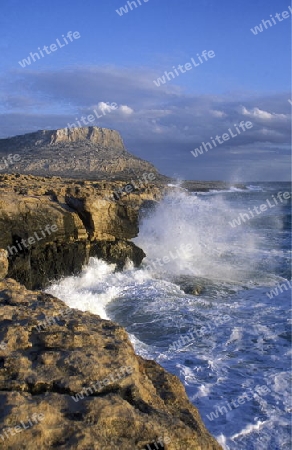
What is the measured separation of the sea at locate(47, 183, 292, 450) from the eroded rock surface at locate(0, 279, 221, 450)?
8.19 ft

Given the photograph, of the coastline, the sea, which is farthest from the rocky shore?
the sea

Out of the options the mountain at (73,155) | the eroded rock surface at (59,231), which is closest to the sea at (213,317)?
the eroded rock surface at (59,231)

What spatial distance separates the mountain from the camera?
85.5 meters

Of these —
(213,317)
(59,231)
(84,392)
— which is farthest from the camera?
(59,231)

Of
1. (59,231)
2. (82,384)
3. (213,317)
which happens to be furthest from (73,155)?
(82,384)

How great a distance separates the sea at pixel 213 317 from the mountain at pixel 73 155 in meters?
60.3

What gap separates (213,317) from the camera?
10.2 metres

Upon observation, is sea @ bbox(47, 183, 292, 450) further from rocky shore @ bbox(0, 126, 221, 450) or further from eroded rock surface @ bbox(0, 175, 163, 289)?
rocky shore @ bbox(0, 126, 221, 450)

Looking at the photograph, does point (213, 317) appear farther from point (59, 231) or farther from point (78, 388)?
point (78, 388)

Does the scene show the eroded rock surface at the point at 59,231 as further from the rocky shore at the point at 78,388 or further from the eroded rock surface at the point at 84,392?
the eroded rock surface at the point at 84,392

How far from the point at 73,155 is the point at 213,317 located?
3856 inches

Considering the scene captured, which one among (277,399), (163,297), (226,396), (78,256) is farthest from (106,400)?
(78,256)

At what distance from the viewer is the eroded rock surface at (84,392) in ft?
8.69

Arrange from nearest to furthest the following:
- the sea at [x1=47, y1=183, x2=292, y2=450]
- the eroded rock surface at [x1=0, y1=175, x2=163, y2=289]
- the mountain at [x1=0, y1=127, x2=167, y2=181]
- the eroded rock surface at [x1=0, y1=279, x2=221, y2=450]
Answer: the eroded rock surface at [x1=0, y1=279, x2=221, y2=450]
the sea at [x1=47, y1=183, x2=292, y2=450]
the eroded rock surface at [x1=0, y1=175, x2=163, y2=289]
the mountain at [x1=0, y1=127, x2=167, y2=181]
